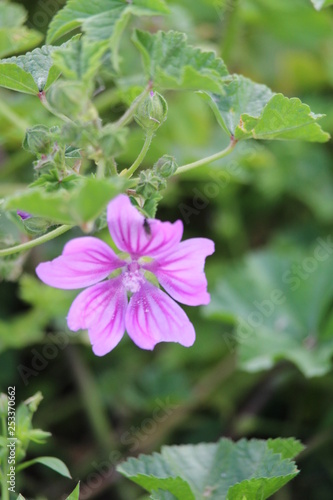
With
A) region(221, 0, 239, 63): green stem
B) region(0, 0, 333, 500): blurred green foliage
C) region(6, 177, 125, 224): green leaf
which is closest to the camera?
region(6, 177, 125, 224): green leaf

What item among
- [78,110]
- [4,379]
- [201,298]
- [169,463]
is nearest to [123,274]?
[201,298]

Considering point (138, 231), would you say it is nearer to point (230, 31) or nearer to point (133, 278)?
point (133, 278)

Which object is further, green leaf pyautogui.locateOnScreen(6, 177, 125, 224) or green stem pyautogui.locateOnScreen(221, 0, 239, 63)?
green stem pyautogui.locateOnScreen(221, 0, 239, 63)

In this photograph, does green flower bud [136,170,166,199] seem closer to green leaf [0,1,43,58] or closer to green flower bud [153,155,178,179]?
green flower bud [153,155,178,179]

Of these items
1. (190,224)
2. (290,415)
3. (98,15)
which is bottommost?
(290,415)

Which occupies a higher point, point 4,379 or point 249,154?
point 249,154

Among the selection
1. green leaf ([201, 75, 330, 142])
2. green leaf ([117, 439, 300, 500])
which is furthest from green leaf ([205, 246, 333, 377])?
green leaf ([201, 75, 330, 142])

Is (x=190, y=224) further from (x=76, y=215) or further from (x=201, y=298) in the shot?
(x=76, y=215)
